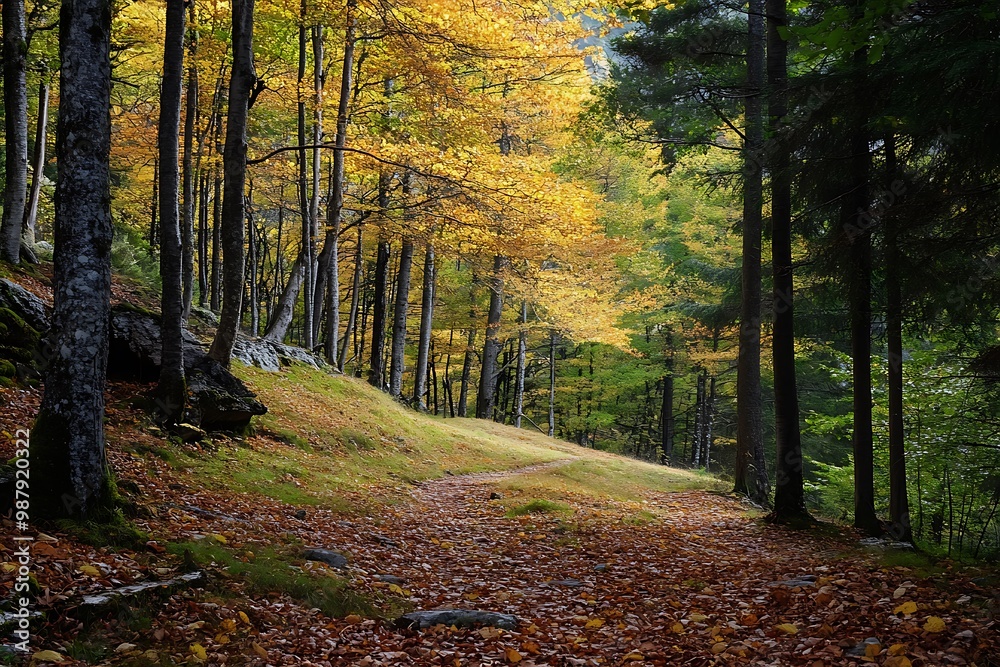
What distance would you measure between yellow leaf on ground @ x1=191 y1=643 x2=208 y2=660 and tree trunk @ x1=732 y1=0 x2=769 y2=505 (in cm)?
1081

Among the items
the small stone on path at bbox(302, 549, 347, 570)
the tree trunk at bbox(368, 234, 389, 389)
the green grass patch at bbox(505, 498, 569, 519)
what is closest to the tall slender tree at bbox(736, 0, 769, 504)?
the green grass patch at bbox(505, 498, 569, 519)

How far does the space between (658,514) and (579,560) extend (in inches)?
173

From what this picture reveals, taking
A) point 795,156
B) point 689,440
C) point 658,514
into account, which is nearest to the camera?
point 795,156

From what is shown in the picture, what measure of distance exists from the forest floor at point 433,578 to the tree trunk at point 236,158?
79.0 inches

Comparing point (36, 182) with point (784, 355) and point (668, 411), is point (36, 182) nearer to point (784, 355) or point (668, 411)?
point (784, 355)

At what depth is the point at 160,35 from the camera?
12953mm

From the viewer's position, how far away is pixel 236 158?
31.1 ft

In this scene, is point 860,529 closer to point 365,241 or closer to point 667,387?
point 365,241

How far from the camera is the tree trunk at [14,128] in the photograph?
10344 millimetres

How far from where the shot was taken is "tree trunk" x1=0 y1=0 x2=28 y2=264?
33.9 feet

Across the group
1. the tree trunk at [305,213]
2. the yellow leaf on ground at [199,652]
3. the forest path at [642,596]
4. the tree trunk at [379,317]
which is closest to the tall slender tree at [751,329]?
the forest path at [642,596]

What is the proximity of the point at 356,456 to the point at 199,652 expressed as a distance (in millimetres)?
8017

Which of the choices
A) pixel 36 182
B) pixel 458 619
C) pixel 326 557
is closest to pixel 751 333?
pixel 458 619

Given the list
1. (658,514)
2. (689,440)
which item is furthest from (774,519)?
Answer: (689,440)
